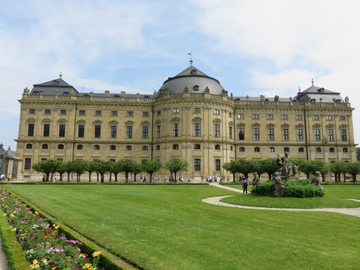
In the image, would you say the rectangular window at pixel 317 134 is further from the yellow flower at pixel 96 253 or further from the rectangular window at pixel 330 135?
the yellow flower at pixel 96 253

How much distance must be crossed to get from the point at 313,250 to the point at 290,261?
5.32ft

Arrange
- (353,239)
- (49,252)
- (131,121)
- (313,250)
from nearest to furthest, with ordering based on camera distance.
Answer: (49,252)
(313,250)
(353,239)
(131,121)

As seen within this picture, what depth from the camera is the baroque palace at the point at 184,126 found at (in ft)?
191

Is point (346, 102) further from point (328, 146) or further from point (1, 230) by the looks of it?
point (1, 230)

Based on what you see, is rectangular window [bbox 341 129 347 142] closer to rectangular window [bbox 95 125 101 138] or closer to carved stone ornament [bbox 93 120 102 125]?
carved stone ornament [bbox 93 120 102 125]

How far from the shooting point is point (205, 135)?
57.9 meters

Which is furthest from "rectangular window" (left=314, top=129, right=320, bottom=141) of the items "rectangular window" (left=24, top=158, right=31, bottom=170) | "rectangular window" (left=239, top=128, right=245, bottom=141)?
"rectangular window" (left=24, top=158, right=31, bottom=170)

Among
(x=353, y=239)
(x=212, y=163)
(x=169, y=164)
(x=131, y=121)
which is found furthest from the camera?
(x=131, y=121)

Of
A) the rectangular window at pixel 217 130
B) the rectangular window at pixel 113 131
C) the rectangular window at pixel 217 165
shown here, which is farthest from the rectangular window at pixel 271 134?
the rectangular window at pixel 113 131

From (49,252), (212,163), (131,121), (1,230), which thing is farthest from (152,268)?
(131,121)

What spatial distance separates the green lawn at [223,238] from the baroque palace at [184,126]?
42.0 m

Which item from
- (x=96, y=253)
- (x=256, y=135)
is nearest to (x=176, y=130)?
(x=256, y=135)

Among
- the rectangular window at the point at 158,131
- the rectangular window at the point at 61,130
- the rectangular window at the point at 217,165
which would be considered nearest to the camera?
the rectangular window at the point at 217,165

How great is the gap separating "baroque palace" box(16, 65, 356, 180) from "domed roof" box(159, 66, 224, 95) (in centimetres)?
23
